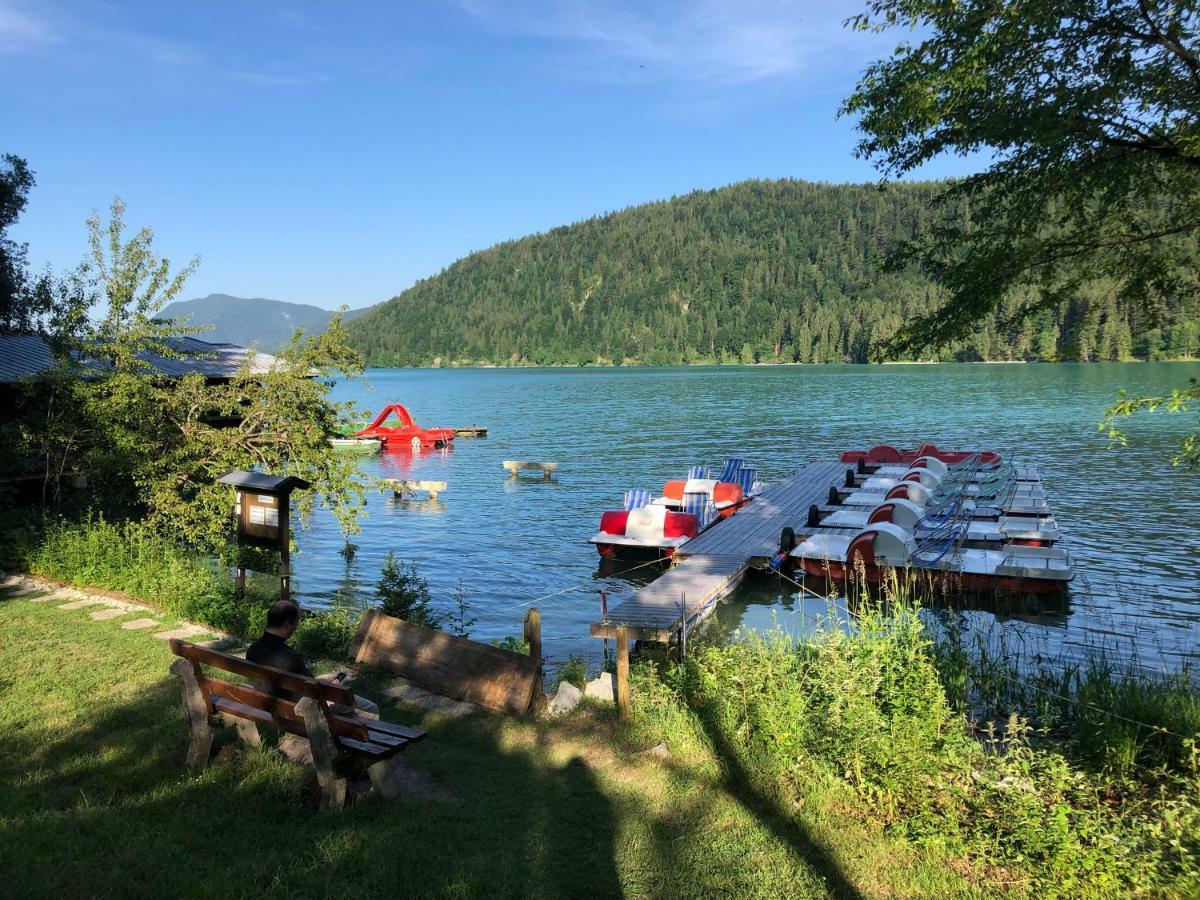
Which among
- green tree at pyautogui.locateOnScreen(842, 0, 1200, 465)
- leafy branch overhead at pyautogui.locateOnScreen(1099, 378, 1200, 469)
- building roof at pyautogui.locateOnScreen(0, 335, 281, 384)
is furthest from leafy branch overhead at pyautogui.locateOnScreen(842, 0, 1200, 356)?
building roof at pyautogui.locateOnScreen(0, 335, 281, 384)

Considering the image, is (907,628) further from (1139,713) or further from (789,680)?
(1139,713)

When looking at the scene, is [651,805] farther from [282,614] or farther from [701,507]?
[701,507]

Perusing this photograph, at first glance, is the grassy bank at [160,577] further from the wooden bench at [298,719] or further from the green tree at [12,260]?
the green tree at [12,260]

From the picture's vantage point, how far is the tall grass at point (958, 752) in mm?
4711

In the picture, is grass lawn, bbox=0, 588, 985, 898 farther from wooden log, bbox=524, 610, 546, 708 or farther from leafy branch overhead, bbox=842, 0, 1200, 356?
leafy branch overhead, bbox=842, 0, 1200, 356

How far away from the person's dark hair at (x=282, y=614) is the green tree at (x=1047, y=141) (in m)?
7.89

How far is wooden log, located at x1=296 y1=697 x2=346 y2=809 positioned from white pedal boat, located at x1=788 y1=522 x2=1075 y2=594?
12.0 metres

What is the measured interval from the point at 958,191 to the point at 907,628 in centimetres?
606

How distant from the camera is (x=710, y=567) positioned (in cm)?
1781

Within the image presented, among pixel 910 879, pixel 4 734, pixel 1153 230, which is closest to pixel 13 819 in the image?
pixel 4 734

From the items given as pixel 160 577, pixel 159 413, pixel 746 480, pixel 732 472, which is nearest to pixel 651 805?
pixel 160 577

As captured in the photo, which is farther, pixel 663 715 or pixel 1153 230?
pixel 1153 230

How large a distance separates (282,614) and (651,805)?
2868 mm

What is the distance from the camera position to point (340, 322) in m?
15.1
